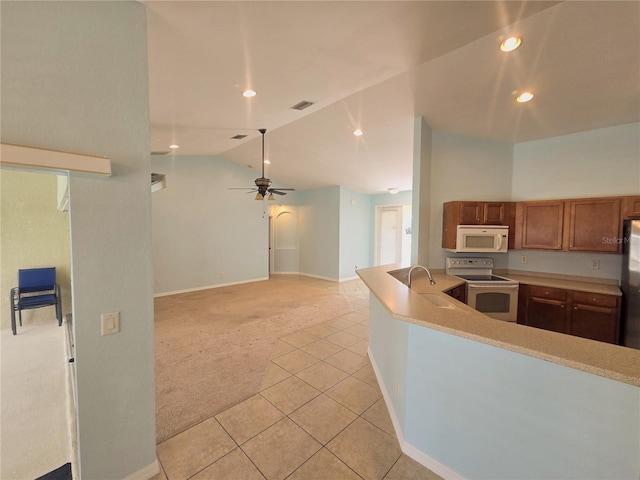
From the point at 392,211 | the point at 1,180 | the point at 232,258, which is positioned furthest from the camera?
the point at 392,211

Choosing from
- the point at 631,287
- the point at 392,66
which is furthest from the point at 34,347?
the point at 631,287

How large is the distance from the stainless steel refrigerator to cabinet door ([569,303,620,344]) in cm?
8

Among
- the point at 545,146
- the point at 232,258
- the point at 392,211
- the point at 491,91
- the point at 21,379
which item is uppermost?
the point at 491,91

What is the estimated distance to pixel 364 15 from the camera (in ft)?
5.62

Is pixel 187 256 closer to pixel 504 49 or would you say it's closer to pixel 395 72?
pixel 395 72

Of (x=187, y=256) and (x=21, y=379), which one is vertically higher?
(x=187, y=256)

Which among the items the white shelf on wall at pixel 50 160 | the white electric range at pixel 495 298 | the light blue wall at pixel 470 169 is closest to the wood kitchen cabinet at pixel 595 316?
the white electric range at pixel 495 298

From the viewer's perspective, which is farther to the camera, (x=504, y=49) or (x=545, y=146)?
(x=545, y=146)

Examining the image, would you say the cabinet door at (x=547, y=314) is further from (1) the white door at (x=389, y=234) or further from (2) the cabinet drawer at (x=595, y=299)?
(1) the white door at (x=389, y=234)

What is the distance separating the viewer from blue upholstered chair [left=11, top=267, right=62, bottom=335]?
3936 mm

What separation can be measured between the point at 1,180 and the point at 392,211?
27.5ft

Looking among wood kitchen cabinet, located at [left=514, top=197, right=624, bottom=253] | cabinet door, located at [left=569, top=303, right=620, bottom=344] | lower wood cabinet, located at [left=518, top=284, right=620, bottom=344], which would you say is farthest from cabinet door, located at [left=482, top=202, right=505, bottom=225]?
cabinet door, located at [left=569, top=303, right=620, bottom=344]

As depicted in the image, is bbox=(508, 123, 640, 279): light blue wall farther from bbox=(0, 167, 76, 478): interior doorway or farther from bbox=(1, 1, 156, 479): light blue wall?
bbox=(0, 167, 76, 478): interior doorway

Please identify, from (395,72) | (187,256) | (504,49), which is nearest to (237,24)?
(395,72)
